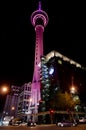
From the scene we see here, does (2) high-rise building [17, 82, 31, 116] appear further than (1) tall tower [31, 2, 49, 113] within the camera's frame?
Yes

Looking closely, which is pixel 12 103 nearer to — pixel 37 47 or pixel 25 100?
pixel 25 100

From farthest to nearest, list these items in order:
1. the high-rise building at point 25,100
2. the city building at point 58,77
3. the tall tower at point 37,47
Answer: the high-rise building at point 25,100 → the tall tower at point 37,47 → the city building at point 58,77

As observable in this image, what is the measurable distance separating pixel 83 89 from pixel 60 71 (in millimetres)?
17149

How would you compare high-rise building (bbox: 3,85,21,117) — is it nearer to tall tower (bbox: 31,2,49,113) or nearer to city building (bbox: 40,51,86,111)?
tall tower (bbox: 31,2,49,113)

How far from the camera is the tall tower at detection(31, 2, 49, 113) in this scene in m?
113

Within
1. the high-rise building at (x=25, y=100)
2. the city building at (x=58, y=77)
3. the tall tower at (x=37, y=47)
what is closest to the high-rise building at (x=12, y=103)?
the high-rise building at (x=25, y=100)

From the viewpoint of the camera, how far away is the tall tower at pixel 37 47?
113 m

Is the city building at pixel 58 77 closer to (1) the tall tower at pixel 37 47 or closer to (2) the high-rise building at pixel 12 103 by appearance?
(1) the tall tower at pixel 37 47

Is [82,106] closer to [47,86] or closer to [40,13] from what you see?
[47,86]

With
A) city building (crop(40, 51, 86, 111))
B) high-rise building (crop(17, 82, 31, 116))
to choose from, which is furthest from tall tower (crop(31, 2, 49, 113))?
high-rise building (crop(17, 82, 31, 116))

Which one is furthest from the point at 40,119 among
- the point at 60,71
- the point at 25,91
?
the point at 25,91

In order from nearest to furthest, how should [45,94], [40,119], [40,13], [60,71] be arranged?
1. [40,119]
2. [45,94]
3. [60,71]
4. [40,13]

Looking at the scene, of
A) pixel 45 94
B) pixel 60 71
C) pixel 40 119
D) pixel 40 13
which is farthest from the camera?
pixel 40 13

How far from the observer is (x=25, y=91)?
14762cm
